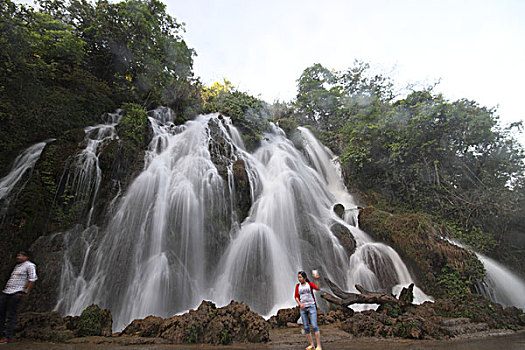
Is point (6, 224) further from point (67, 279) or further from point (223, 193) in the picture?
point (223, 193)

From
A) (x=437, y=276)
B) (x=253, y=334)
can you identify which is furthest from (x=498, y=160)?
(x=253, y=334)

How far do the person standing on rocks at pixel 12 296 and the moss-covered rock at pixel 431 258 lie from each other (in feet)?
36.4

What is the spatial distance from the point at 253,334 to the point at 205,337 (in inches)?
36.3

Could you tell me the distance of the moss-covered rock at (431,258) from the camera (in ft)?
30.2

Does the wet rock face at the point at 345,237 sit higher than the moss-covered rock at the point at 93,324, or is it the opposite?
the wet rock face at the point at 345,237

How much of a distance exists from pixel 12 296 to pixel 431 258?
12.0 metres

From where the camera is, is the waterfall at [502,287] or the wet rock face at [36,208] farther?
the waterfall at [502,287]

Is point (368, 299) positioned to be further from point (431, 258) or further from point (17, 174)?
point (17, 174)

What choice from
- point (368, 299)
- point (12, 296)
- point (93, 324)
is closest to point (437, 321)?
point (368, 299)

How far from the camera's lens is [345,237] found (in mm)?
10094

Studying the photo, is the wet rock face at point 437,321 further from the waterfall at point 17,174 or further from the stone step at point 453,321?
the waterfall at point 17,174

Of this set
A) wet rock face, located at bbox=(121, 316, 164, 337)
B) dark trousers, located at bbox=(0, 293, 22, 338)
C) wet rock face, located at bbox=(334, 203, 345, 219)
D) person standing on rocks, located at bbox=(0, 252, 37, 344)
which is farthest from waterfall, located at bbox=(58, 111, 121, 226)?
wet rock face, located at bbox=(334, 203, 345, 219)

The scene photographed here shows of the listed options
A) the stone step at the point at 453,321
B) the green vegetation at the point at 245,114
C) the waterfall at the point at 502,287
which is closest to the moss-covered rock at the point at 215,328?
the stone step at the point at 453,321

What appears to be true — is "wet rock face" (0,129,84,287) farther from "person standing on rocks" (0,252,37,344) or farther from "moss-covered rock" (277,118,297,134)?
"moss-covered rock" (277,118,297,134)
